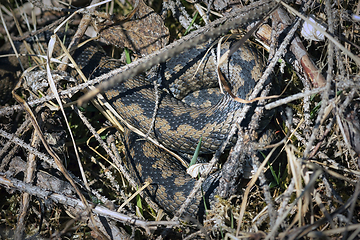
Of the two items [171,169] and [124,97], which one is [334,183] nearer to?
[171,169]

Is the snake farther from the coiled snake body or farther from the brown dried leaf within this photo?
the brown dried leaf

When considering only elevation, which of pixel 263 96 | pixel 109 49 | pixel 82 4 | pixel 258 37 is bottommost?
pixel 263 96

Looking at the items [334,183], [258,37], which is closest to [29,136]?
[258,37]

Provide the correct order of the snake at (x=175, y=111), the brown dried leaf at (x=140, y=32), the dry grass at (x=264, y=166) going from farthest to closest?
the brown dried leaf at (x=140, y=32) → the snake at (x=175, y=111) → the dry grass at (x=264, y=166)

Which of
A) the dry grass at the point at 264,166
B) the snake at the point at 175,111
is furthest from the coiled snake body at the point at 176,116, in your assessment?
the dry grass at the point at 264,166

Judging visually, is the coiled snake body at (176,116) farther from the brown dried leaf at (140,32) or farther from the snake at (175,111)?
the brown dried leaf at (140,32)

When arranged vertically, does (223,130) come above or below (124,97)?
below

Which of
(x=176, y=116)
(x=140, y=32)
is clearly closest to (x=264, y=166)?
(x=176, y=116)
